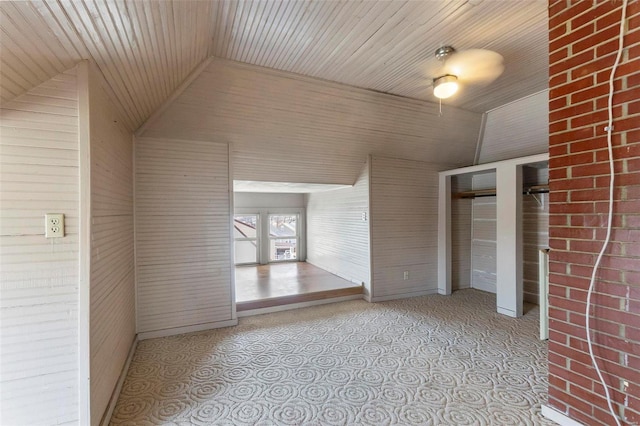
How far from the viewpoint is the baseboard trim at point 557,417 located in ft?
5.53

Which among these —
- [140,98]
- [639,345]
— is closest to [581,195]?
[639,345]

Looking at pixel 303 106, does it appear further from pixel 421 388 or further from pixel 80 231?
pixel 421 388

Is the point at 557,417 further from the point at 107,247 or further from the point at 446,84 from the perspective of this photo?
the point at 107,247

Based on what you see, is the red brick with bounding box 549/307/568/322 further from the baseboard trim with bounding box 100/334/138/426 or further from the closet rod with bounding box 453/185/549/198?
the baseboard trim with bounding box 100/334/138/426

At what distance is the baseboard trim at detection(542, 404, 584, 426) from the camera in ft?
5.53

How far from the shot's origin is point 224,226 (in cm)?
347

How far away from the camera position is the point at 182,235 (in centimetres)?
328

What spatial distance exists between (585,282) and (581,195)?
0.51 m

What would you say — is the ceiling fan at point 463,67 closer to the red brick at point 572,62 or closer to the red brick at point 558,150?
the red brick at point 572,62

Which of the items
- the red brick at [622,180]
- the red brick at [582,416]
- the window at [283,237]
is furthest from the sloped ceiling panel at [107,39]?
the window at [283,237]

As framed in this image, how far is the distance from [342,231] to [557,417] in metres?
3.69

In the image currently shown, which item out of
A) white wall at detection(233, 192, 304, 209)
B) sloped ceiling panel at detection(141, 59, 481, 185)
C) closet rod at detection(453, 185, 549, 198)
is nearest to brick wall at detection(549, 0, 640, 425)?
sloped ceiling panel at detection(141, 59, 481, 185)

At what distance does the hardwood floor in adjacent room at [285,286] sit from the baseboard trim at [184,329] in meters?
0.29

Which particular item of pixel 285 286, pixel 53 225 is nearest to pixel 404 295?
pixel 285 286
